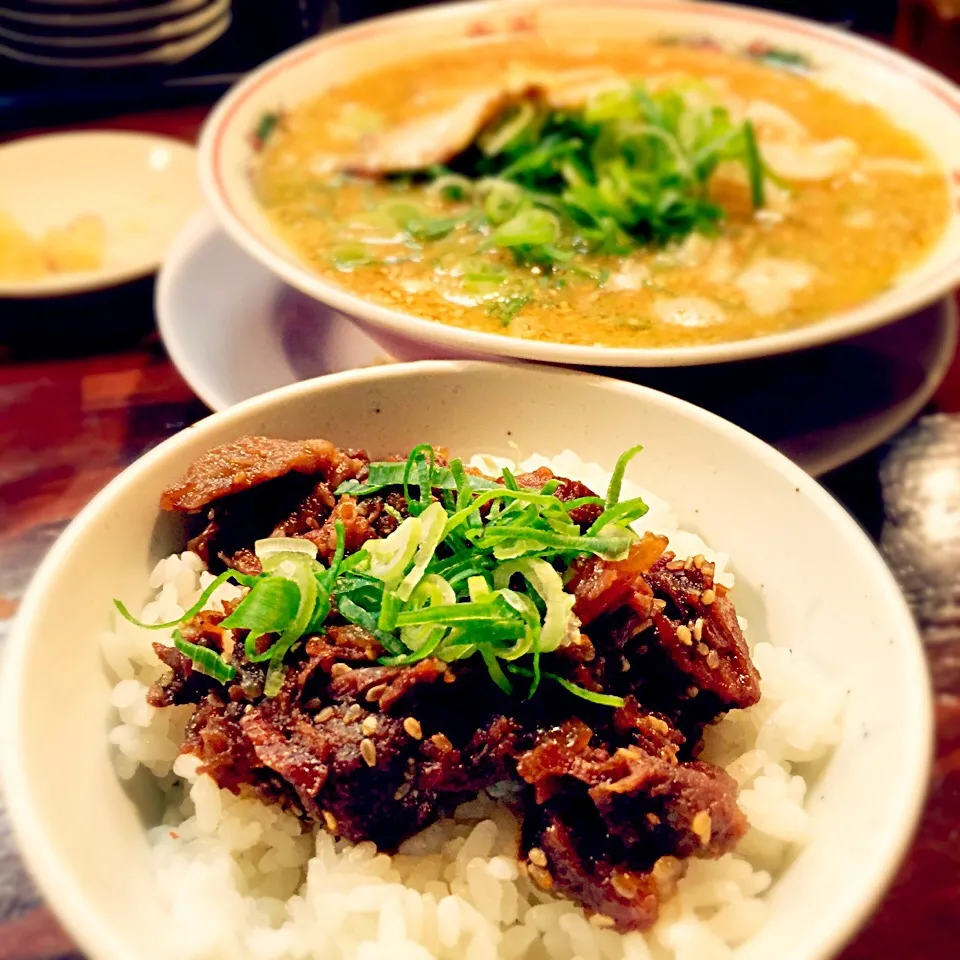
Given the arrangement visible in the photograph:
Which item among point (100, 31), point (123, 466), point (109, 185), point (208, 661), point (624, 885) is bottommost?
point (123, 466)

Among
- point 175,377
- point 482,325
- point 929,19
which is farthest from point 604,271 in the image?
point 929,19

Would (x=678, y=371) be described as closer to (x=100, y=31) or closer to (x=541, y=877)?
(x=541, y=877)

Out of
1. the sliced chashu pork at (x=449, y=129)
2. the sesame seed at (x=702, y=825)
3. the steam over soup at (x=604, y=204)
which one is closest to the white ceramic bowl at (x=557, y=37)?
the steam over soup at (x=604, y=204)

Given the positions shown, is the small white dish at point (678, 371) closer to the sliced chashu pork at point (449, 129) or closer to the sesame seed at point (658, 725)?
the sliced chashu pork at point (449, 129)

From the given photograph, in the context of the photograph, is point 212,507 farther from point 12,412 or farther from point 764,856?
point 12,412

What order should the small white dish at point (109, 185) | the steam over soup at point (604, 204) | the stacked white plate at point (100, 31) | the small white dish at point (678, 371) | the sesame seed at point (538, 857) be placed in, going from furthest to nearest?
the stacked white plate at point (100, 31)
the small white dish at point (109, 185)
the steam over soup at point (604, 204)
the small white dish at point (678, 371)
the sesame seed at point (538, 857)

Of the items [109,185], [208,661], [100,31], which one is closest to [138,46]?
[100,31]

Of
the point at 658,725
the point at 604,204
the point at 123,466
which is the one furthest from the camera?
the point at 604,204
